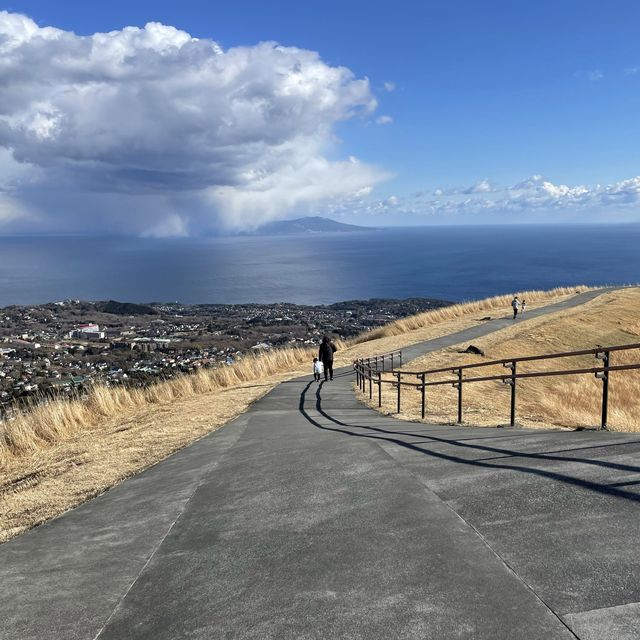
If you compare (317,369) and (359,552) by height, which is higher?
(359,552)

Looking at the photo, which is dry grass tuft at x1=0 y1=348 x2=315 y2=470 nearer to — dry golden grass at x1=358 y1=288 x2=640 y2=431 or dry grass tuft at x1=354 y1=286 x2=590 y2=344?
dry golden grass at x1=358 y1=288 x2=640 y2=431

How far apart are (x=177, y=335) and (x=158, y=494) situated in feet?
116

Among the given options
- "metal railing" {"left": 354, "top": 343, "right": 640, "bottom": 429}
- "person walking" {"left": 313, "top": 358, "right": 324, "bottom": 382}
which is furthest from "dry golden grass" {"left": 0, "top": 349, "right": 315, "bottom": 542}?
"metal railing" {"left": 354, "top": 343, "right": 640, "bottom": 429}

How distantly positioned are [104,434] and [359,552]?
837cm

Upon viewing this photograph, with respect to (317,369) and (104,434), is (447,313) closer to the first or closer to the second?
(317,369)

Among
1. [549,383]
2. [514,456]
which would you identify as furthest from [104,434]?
[549,383]

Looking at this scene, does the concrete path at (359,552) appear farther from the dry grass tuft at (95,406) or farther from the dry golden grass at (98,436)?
the dry grass tuft at (95,406)

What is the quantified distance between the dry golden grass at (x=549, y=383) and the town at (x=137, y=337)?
813 cm

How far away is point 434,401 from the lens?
512 inches

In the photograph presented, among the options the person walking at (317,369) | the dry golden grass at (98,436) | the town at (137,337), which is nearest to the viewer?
the dry golden grass at (98,436)

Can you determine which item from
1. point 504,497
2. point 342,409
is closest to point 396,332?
point 342,409

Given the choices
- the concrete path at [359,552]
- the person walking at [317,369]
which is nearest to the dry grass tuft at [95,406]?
the person walking at [317,369]

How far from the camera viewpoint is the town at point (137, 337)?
1973 centimetres

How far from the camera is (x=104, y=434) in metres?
10.5
